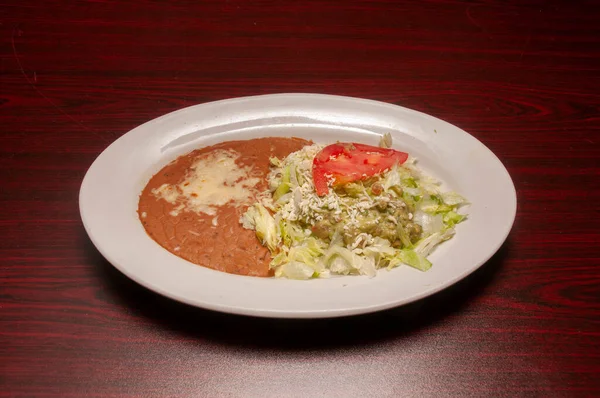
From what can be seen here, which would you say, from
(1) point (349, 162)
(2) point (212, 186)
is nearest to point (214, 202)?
(2) point (212, 186)

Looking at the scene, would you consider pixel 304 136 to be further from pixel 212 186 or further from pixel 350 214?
pixel 350 214

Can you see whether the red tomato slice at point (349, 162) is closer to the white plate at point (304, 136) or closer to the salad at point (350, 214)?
the salad at point (350, 214)

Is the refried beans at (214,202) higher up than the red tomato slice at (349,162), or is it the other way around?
the red tomato slice at (349,162)

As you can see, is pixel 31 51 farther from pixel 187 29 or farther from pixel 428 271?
pixel 428 271

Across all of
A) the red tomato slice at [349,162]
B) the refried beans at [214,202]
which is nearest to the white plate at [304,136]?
the refried beans at [214,202]

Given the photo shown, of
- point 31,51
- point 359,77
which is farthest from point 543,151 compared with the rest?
point 31,51

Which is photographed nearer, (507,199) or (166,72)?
(507,199)
